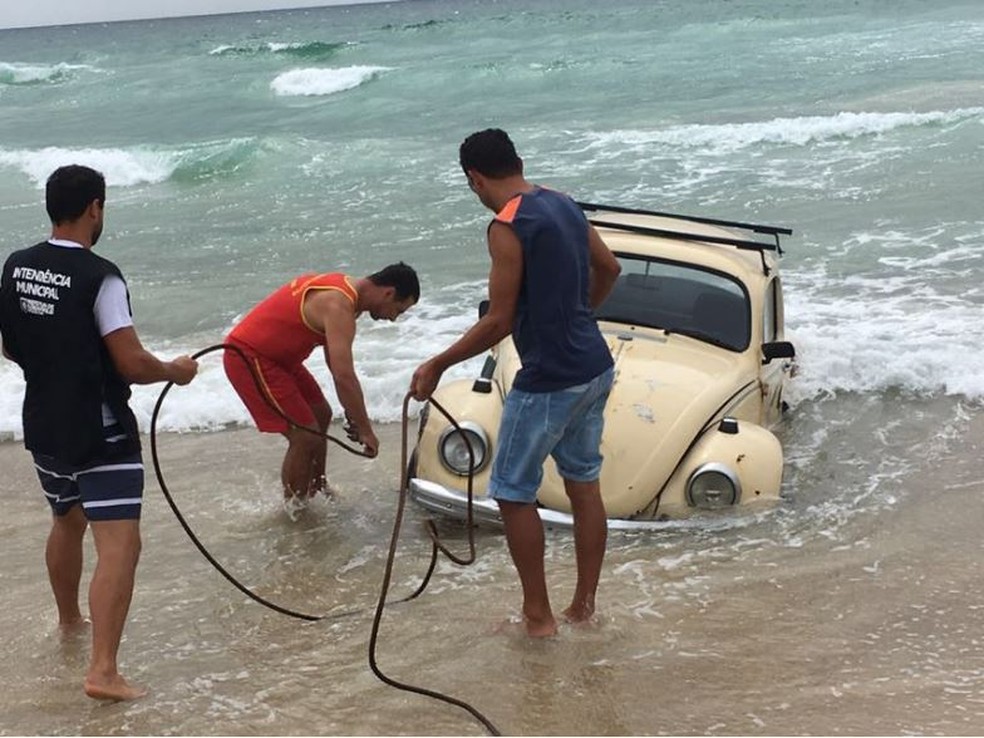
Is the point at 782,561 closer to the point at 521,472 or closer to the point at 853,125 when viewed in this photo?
the point at 521,472

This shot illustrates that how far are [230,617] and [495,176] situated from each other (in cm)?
240

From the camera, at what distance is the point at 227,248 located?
606 inches

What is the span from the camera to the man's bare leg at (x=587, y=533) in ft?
16.4

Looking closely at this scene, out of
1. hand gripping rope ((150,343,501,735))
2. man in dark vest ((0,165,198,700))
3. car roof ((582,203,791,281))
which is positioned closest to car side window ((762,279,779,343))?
car roof ((582,203,791,281))

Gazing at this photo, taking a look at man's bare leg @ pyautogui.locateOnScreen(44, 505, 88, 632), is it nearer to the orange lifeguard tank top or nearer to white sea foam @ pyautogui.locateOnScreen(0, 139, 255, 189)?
the orange lifeguard tank top

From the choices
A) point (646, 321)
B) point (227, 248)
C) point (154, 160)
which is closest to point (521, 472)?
point (646, 321)

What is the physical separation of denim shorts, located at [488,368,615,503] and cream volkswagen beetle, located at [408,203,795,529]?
118 centimetres

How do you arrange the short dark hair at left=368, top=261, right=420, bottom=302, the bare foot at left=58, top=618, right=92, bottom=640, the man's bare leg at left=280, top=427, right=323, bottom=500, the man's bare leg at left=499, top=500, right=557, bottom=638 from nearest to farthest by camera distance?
the man's bare leg at left=499, top=500, right=557, bottom=638, the bare foot at left=58, top=618, right=92, bottom=640, the short dark hair at left=368, top=261, right=420, bottom=302, the man's bare leg at left=280, top=427, right=323, bottom=500

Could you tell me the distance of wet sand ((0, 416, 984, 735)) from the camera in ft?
14.7

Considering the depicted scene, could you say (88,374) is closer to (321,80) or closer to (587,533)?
(587,533)

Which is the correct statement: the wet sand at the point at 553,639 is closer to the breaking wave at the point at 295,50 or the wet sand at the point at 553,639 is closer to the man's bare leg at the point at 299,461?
the man's bare leg at the point at 299,461

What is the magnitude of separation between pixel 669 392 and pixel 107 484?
122 inches

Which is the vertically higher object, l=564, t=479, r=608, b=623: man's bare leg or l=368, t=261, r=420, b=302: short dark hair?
l=368, t=261, r=420, b=302: short dark hair

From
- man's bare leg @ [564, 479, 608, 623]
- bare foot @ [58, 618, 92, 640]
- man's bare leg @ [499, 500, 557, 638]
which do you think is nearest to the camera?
man's bare leg @ [499, 500, 557, 638]
